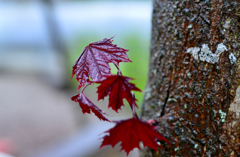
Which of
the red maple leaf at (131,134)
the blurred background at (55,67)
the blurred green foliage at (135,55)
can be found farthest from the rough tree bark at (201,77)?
the blurred green foliage at (135,55)

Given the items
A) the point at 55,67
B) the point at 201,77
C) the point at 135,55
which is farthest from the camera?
the point at 55,67

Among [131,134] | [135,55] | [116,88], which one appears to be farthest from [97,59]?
[135,55]

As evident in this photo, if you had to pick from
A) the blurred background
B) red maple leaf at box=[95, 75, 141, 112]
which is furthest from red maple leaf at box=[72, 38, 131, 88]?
the blurred background

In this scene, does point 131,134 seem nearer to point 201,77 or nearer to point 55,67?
point 201,77

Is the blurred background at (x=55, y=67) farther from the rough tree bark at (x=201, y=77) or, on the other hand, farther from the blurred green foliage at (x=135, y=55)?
the rough tree bark at (x=201, y=77)

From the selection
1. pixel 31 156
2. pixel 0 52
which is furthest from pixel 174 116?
pixel 0 52

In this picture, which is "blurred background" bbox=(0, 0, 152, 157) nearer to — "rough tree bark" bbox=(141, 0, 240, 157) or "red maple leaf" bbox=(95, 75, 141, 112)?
"rough tree bark" bbox=(141, 0, 240, 157)

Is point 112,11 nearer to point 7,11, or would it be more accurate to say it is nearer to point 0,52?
point 7,11

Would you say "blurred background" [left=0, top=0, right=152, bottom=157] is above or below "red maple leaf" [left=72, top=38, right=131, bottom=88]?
below
